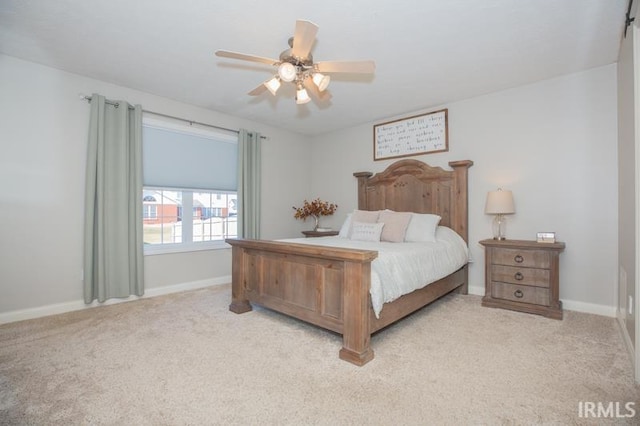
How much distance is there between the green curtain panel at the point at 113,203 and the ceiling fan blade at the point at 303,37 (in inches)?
92.3

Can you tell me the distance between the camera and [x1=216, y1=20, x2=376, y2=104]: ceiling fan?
1958 mm

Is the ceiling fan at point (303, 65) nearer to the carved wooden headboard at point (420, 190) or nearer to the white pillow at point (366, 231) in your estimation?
the white pillow at point (366, 231)

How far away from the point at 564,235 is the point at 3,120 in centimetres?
546

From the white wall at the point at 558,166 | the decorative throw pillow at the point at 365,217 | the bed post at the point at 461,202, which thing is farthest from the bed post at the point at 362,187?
the bed post at the point at 461,202

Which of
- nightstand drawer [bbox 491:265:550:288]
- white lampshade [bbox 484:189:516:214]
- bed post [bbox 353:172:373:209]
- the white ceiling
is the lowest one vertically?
nightstand drawer [bbox 491:265:550:288]

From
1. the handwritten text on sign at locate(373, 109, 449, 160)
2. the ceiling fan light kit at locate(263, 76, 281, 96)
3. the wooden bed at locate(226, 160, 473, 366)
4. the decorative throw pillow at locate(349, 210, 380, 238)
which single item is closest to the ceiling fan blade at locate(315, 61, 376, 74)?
the ceiling fan light kit at locate(263, 76, 281, 96)

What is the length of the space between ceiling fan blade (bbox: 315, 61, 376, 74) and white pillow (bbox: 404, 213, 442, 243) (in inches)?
72.8

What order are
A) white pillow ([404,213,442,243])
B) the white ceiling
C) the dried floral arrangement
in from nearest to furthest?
the white ceiling
white pillow ([404,213,442,243])
the dried floral arrangement

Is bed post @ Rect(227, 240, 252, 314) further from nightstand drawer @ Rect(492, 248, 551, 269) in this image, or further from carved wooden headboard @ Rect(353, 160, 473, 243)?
nightstand drawer @ Rect(492, 248, 551, 269)

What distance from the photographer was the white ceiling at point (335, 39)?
213 centimetres

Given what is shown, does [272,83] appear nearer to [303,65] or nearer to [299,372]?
[303,65]

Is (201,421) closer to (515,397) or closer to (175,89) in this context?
(515,397)

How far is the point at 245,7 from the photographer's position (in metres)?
2.12

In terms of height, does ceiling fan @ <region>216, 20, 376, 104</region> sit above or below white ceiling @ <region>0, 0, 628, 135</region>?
below
